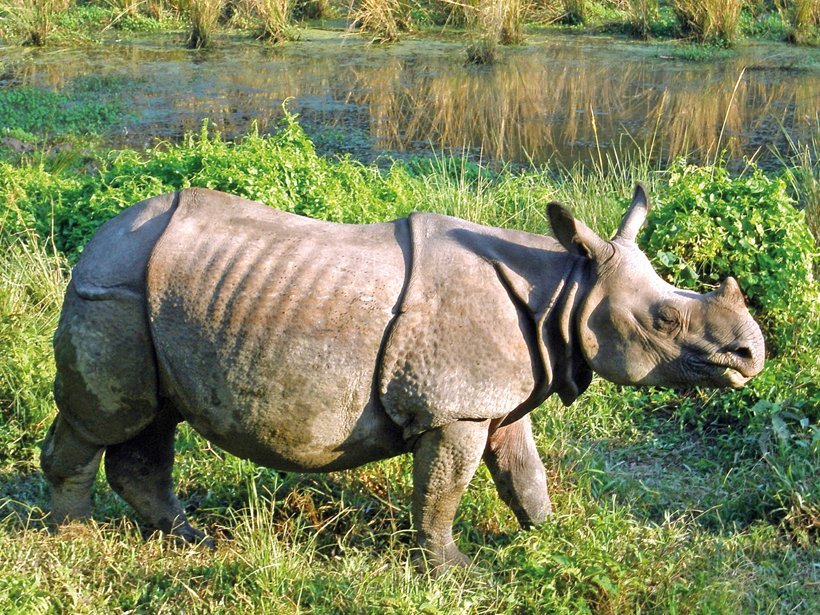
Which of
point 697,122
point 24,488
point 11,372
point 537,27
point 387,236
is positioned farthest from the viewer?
point 537,27

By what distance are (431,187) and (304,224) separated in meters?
4.44

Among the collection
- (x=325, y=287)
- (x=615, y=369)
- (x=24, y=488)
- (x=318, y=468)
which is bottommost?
(x=24, y=488)

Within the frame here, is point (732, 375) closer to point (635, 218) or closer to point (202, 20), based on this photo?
point (635, 218)

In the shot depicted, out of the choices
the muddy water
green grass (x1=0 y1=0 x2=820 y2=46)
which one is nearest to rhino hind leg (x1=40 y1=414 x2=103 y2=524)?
the muddy water

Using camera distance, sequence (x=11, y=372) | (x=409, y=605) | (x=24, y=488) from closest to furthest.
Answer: (x=409, y=605) < (x=24, y=488) < (x=11, y=372)

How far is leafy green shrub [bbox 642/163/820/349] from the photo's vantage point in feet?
21.2

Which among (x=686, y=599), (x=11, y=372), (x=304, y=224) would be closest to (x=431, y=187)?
(x=11, y=372)

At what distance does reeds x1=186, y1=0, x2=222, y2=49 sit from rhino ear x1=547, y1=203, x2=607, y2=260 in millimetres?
12896

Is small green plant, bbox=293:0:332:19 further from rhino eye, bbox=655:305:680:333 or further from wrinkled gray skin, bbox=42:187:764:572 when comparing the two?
rhino eye, bbox=655:305:680:333

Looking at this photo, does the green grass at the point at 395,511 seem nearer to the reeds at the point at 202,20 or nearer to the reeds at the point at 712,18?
the reeds at the point at 202,20

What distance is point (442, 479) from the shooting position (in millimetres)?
4219

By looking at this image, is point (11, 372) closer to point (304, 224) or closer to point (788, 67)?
point (304, 224)

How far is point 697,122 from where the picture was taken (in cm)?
1268

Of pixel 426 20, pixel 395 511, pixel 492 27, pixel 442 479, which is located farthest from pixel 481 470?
pixel 426 20
